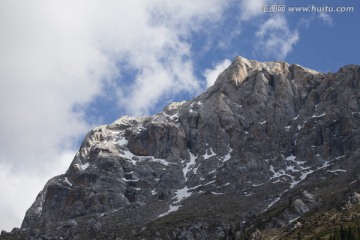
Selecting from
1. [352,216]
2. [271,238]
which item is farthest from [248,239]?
[352,216]

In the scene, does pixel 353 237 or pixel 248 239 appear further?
pixel 248 239

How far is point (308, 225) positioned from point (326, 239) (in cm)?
2238

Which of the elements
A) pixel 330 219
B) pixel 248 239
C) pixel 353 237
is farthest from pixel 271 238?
pixel 353 237

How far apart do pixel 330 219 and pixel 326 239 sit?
2447cm

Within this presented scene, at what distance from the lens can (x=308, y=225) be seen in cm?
19675

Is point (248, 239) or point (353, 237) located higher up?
point (248, 239)

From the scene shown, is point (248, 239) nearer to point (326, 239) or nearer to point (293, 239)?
point (293, 239)

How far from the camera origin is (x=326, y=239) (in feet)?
572

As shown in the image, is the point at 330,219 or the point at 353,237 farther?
the point at 330,219

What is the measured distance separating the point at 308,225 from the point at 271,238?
14386mm

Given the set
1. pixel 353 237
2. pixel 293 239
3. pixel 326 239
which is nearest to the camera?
pixel 353 237

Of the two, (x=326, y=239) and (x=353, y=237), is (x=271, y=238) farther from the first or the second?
(x=353, y=237)

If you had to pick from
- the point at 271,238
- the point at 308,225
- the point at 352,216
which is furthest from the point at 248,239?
the point at 352,216

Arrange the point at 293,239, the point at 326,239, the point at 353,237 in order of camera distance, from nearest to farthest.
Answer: the point at 353,237 < the point at 326,239 < the point at 293,239
